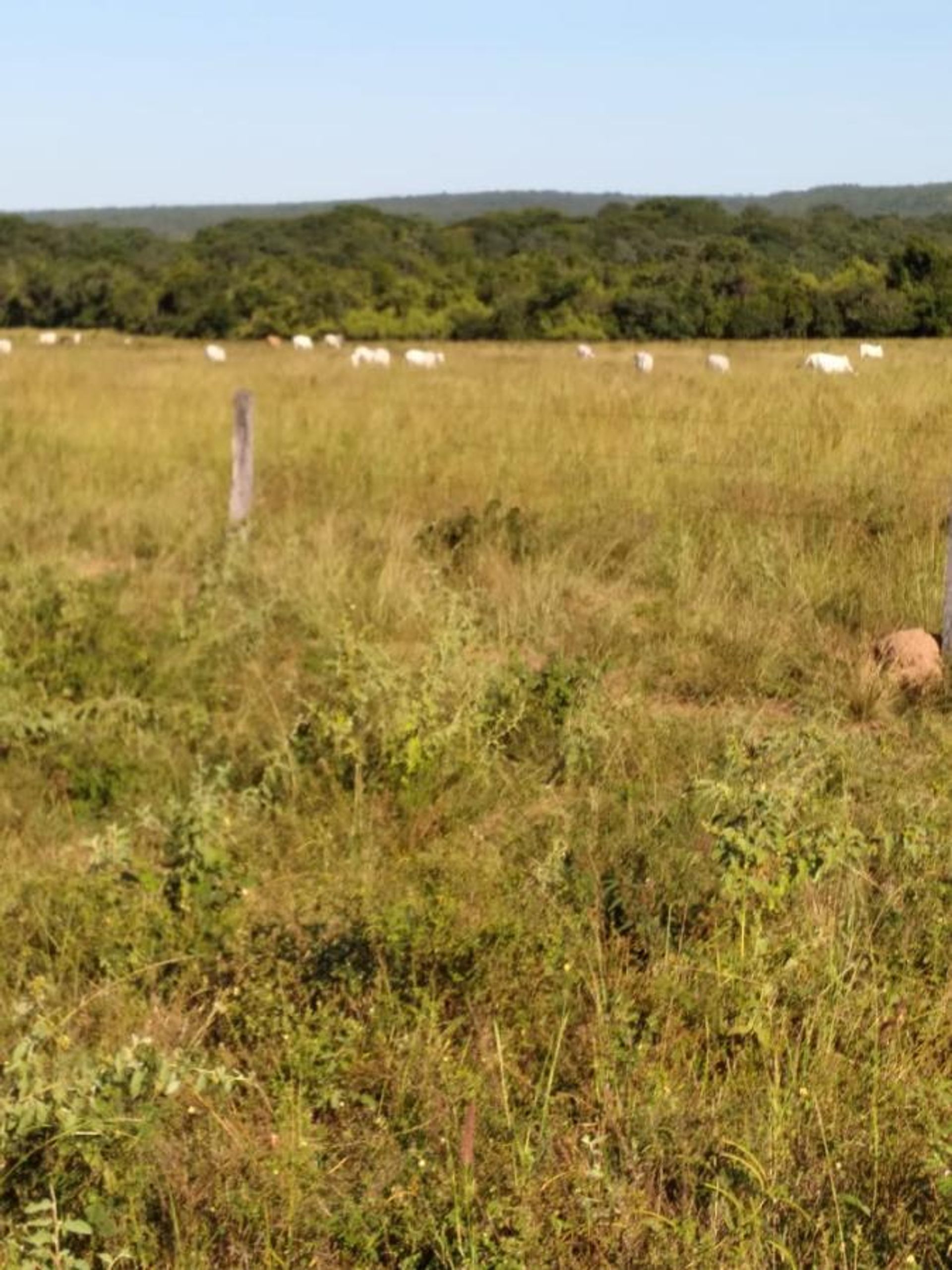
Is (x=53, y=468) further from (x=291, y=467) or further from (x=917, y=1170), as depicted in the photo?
(x=917, y=1170)

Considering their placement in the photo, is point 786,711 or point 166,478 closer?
point 786,711

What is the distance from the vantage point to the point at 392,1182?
118 inches

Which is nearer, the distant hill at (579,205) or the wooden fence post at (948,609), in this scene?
the wooden fence post at (948,609)

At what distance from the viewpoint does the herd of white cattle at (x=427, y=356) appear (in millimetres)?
20594

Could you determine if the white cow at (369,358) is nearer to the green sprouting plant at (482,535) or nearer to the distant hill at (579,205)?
the green sprouting plant at (482,535)

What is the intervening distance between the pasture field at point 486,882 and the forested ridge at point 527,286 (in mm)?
28411

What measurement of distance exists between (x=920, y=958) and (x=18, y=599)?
4554 mm

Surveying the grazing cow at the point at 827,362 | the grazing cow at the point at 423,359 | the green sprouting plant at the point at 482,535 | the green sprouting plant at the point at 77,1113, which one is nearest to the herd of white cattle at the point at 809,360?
the grazing cow at the point at 827,362

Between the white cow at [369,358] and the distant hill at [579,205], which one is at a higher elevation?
the distant hill at [579,205]

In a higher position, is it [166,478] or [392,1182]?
[166,478]

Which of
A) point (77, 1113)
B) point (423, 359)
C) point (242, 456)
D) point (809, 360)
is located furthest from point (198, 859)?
point (423, 359)

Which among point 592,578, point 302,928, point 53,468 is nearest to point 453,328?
point 53,468

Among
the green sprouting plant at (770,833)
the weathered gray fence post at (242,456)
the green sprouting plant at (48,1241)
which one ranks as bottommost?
the green sprouting plant at (48,1241)

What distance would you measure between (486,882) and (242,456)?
18.6 feet
